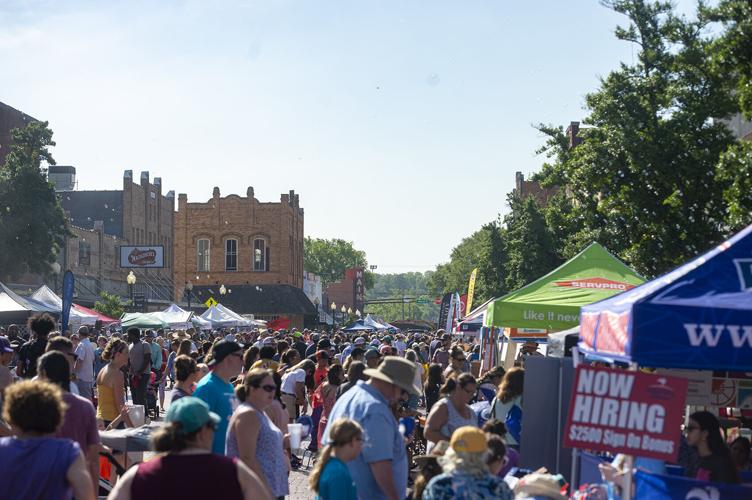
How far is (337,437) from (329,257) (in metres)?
172

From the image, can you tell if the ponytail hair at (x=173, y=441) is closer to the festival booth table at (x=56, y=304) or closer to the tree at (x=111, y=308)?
the festival booth table at (x=56, y=304)

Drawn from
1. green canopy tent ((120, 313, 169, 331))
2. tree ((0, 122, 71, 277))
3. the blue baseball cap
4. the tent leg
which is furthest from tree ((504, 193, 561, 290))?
the blue baseball cap

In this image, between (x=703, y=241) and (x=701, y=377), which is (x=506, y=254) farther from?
(x=701, y=377)

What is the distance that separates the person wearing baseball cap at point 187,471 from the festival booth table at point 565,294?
452 inches

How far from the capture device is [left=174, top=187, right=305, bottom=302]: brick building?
277 feet

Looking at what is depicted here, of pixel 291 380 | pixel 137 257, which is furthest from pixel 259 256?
pixel 291 380

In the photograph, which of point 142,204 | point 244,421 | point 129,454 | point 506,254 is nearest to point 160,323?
point 129,454

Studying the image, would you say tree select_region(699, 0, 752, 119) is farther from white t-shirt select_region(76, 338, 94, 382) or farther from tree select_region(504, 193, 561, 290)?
tree select_region(504, 193, 561, 290)

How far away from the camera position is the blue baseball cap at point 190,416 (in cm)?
488

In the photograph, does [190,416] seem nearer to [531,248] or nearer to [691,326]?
[691,326]

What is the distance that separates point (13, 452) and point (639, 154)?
26.2 meters

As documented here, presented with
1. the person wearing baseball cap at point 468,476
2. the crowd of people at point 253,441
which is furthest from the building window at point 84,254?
the person wearing baseball cap at point 468,476

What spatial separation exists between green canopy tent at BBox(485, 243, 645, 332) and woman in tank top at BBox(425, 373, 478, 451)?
6480mm

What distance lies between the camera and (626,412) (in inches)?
275
